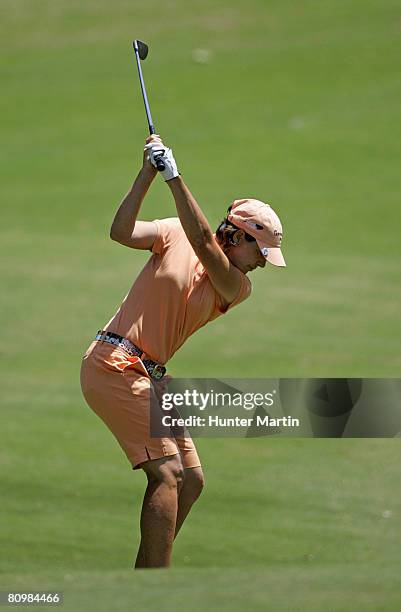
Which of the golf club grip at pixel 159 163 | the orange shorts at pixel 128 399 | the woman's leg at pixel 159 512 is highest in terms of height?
the golf club grip at pixel 159 163

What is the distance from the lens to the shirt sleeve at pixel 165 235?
6.03 metres

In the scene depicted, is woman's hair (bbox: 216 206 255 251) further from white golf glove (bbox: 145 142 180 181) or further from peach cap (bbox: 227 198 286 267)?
white golf glove (bbox: 145 142 180 181)

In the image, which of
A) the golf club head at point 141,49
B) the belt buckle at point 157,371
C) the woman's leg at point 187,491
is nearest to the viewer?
the belt buckle at point 157,371

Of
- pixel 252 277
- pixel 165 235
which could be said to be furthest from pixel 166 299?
pixel 252 277

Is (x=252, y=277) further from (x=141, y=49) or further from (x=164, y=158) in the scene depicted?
(x=164, y=158)

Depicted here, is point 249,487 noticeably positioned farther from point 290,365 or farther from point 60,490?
point 290,365

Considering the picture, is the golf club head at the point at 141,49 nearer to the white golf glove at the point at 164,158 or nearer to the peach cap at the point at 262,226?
the white golf glove at the point at 164,158

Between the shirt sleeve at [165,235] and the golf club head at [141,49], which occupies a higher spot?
the golf club head at [141,49]

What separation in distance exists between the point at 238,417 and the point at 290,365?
3.70m

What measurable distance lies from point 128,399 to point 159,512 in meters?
0.53

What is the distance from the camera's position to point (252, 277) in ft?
49.1

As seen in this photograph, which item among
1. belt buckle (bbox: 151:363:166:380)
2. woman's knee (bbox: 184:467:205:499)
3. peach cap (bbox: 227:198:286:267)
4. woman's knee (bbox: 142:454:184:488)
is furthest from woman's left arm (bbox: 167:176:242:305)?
woman's knee (bbox: 184:467:205:499)

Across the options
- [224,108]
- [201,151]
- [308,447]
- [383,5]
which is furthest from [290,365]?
[383,5]

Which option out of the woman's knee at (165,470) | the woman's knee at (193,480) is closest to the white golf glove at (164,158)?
the woman's knee at (165,470)
